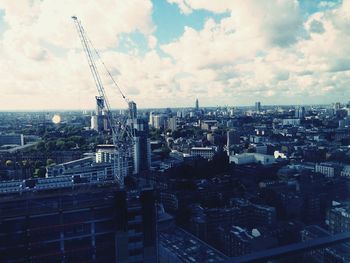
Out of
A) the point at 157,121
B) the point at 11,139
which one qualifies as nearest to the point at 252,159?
the point at 11,139

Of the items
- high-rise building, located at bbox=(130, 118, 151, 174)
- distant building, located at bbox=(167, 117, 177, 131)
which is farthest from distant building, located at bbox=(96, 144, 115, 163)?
distant building, located at bbox=(167, 117, 177, 131)

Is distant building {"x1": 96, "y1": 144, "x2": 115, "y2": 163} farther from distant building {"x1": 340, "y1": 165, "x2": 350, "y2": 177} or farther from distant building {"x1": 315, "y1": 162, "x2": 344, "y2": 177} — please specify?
distant building {"x1": 340, "y1": 165, "x2": 350, "y2": 177}

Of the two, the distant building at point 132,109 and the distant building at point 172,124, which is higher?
the distant building at point 132,109

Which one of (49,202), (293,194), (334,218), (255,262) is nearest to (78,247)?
(49,202)

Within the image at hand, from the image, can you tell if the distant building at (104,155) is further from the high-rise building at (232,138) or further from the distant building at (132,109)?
the high-rise building at (232,138)

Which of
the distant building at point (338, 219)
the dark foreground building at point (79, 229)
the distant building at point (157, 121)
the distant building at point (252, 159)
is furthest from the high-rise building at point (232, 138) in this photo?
the dark foreground building at point (79, 229)

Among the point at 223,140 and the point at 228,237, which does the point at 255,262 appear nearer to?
the point at 228,237
